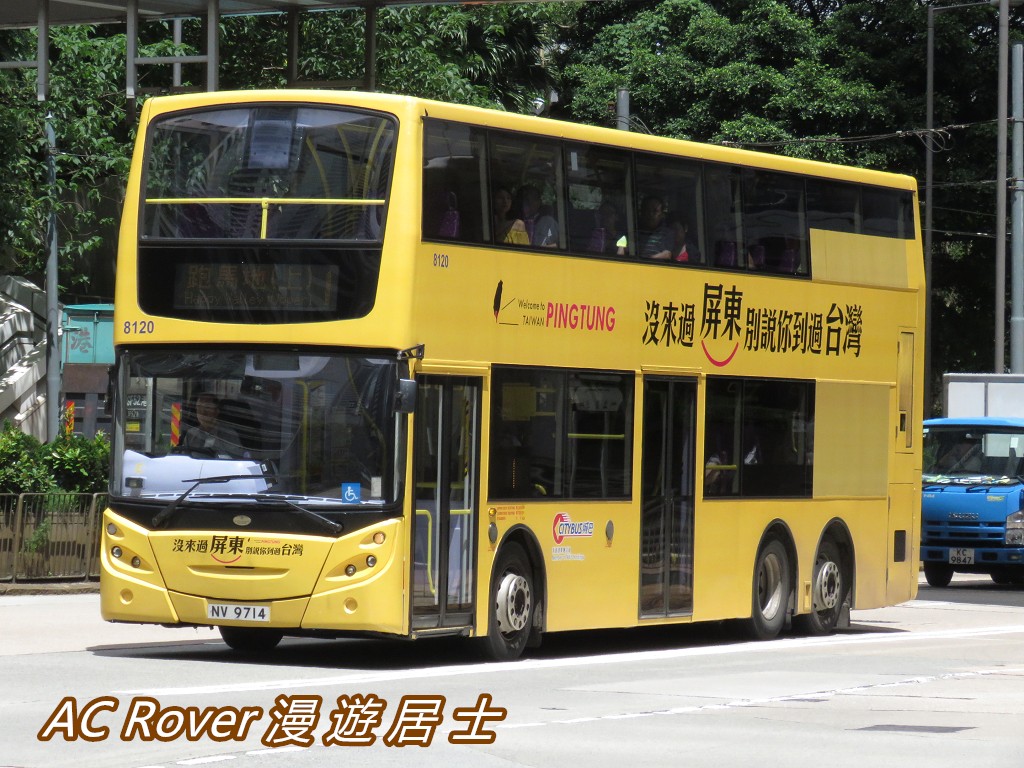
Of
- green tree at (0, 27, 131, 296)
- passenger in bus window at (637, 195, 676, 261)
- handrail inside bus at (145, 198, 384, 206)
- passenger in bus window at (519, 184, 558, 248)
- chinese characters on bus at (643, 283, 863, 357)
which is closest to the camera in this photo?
handrail inside bus at (145, 198, 384, 206)

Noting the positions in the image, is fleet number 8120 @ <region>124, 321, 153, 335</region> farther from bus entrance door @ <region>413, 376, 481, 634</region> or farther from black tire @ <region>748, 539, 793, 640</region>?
black tire @ <region>748, 539, 793, 640</region>

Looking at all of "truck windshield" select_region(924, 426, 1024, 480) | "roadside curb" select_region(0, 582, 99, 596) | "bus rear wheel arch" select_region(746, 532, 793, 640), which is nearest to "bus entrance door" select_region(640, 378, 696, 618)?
"bus rear wheel arch" select_region(746, 532, 793, 640)

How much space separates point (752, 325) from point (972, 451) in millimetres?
11851

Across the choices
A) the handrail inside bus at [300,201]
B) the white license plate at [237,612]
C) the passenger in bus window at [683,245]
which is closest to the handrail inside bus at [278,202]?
the handrail inside bus at [300,201]

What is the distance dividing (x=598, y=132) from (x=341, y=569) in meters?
4.42

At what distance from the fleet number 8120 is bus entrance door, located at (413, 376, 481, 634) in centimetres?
207

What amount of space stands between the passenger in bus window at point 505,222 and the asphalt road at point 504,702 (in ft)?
10.7

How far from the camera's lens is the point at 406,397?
14305mm

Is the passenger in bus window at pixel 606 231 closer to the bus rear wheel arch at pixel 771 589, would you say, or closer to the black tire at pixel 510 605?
the black tire at pixel 510 605

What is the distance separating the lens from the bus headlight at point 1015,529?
91.9 ft

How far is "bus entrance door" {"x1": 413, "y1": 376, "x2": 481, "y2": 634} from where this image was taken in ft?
48.6

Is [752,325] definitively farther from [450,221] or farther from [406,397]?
[406,397]

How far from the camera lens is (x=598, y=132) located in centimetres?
1664

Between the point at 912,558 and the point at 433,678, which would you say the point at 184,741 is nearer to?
the point at 433,678
